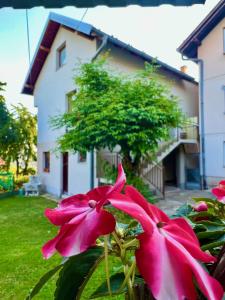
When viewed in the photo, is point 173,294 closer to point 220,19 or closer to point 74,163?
point 74,163

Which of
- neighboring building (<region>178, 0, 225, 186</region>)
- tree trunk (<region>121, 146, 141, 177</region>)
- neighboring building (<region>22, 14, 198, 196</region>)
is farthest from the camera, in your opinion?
neighboring building (<region>178, 0, 225, 186</region>)

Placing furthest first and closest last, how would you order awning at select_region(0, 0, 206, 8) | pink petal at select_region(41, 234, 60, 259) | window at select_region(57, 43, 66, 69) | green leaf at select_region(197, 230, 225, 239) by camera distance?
1. window at select_region(57, 43, 66, 69)
2. awning at select_region(0, 0, 206, 8)
3. green leaf at select_region(197, 230, 225, 239)
4. pink petal at select_region(41, 234, 60, 259)

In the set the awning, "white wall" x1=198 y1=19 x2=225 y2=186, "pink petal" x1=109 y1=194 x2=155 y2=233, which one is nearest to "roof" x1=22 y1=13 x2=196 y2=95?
"white wall" x1=198 y1=19 x2=225 y2=186

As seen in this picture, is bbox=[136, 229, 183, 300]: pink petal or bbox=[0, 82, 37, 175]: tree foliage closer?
bbox=[136, 229, 183, 300]: pink petal

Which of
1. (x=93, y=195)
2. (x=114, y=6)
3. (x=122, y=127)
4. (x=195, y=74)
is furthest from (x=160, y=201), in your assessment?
(x=93, y=195)

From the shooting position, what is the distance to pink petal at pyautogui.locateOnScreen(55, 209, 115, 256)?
1.37 ft

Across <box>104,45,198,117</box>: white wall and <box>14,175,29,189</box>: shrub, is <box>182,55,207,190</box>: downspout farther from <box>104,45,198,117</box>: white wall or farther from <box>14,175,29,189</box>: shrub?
<box>14,175,29,189</box>: shrub

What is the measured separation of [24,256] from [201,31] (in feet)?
34.7

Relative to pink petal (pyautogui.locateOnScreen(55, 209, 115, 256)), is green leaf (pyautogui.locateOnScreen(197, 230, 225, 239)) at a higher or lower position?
lower

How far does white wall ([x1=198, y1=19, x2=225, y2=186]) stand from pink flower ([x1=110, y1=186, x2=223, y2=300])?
10659 mm

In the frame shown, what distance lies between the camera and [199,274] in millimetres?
370

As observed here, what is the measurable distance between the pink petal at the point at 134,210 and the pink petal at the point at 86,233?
4 centimetres

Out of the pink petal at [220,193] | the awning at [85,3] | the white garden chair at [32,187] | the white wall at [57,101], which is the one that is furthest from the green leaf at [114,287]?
the white garden chair at [32,187]

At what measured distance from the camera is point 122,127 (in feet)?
21.9
